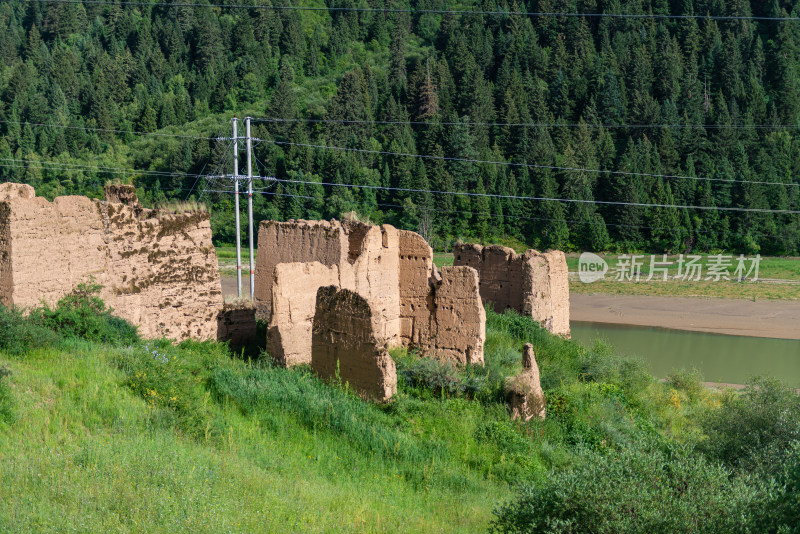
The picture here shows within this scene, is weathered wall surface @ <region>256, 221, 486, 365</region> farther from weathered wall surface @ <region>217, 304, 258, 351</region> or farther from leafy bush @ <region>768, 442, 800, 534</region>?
leafy bush @ <region>768, 442, 800, 534</region>

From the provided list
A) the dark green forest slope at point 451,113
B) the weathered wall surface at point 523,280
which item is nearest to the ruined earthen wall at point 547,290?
the weathered wall surface at point 523,280

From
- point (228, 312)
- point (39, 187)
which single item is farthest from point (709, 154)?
point (228, 312)

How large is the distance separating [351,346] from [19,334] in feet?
17.3

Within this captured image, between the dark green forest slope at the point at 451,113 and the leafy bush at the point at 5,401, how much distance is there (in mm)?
37786

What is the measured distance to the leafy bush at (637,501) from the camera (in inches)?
312

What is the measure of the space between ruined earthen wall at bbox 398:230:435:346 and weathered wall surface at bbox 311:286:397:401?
4.42 metres

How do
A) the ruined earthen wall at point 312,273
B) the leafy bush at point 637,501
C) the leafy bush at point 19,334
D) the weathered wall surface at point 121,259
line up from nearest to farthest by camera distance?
the leafy bush at point 637,501 → the leafy bush at point 19,334 → the weathered wall surface at point 121,259 → the ruined earthen wall at point 312,273

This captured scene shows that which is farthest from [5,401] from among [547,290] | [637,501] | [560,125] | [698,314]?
[560,125]

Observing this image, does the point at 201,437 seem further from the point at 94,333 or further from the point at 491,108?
the point at 491,108

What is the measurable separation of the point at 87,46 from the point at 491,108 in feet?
153

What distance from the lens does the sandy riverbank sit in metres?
40.7

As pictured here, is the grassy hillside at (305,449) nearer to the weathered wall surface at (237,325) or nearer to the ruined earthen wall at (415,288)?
the ruined earthen wall at (415,288)

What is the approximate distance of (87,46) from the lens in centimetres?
9119

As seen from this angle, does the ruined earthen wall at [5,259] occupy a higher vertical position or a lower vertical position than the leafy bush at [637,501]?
higher
